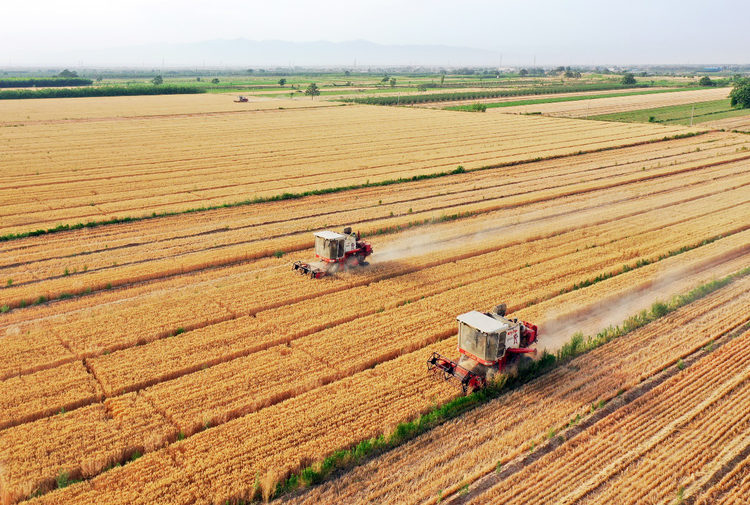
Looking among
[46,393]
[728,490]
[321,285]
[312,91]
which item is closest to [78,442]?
[46,393]

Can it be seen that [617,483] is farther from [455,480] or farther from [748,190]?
[748,190]

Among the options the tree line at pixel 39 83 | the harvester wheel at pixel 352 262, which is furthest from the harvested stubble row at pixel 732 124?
the tree line at pixel 39 83

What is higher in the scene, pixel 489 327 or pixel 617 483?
pixel 489 327

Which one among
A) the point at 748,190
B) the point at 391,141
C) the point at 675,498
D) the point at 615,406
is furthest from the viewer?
the point at 391,141

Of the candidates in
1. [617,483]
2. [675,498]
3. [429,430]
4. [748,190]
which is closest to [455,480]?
[429,430]

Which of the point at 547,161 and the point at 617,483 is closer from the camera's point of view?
the point at 617,483

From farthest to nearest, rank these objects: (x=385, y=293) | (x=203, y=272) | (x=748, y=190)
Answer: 1. (x=748, y=190)
2. (x=203, y=272)
3. (x=385, y=293)

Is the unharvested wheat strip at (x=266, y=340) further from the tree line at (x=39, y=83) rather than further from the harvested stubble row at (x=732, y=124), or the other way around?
the tree line at (x=39, y=83)
